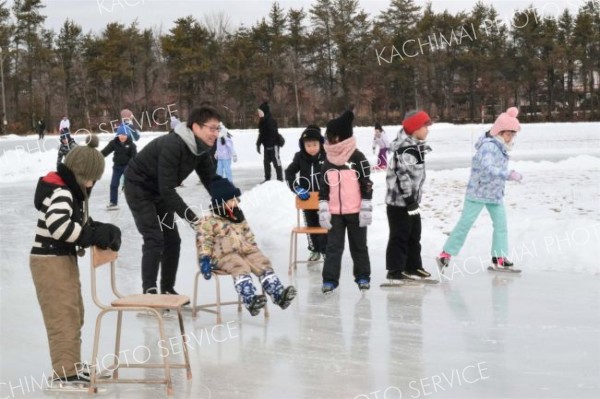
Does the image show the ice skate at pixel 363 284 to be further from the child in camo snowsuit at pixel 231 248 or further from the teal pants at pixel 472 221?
the child in camo snowsuit at pixel 231 248

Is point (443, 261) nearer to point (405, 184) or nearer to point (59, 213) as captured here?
point (405, 184)

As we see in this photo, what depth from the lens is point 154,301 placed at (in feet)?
14.6

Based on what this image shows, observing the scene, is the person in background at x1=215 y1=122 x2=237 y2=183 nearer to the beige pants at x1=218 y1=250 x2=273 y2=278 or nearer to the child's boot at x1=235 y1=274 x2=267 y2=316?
the beige pants at x1=218 y1=250 x2=273 y2=278

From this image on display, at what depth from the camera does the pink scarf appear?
6672 millimetres

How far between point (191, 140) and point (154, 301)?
164 centimetres

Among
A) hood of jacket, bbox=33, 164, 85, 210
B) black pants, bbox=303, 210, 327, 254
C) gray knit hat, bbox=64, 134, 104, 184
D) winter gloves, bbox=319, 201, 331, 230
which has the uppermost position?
gray knit hat, bbox=64, 134, 104, 184

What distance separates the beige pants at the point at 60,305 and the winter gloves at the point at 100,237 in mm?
182

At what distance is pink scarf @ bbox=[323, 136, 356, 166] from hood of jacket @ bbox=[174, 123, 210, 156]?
1.28m

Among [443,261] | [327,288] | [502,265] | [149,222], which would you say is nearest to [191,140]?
[149,222]

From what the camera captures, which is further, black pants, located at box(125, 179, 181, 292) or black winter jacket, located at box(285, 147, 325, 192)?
black winter jacket, located at box(285, 147, 325, 192)

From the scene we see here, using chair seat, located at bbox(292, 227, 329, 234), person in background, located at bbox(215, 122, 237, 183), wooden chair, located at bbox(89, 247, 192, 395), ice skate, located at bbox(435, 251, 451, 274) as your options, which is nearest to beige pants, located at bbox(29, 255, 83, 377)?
Result: wooden chair, located at bbox(89, 247, 192, 395)

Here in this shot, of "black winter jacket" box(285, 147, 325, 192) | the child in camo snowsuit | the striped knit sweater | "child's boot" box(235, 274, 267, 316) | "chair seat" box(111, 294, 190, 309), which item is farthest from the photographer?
"black winter jacket" box(285, 147, 325, 192)

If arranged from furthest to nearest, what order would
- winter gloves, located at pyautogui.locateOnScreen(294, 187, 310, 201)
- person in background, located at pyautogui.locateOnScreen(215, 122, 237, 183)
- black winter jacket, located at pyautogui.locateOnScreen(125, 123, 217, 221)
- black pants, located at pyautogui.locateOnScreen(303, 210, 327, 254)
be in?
person in background, located at pyautogui.locateOnScreen(215, 122, 237, 183) → black pants, located at pyautogui.locateOnScreen(303, 210, 327, 254) → winter gloves, located at pyautogui.locateOnScreen(294, 187, 310, 201) → black winter jacket, located at pyautogui.locateOnScreen(125, 123, 217, 221)

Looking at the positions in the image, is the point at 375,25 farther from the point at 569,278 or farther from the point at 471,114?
the point at 569,278
